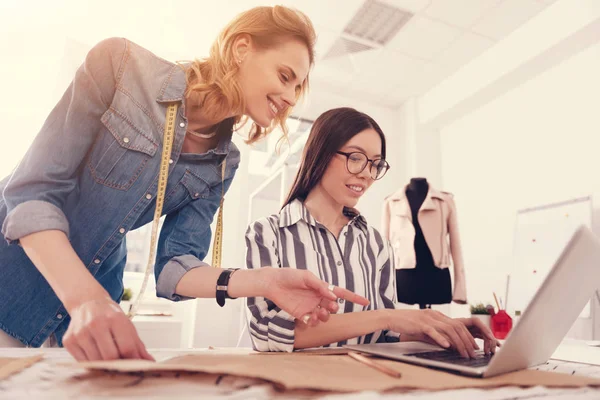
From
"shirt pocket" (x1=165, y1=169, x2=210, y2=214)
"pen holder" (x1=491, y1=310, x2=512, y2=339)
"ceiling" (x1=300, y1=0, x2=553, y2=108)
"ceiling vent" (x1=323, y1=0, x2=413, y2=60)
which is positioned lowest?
"pen holder" (x1=491, y1=310, x2=512, y2=339)

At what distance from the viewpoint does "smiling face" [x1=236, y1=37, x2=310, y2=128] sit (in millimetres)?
1086

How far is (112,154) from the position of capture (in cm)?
93

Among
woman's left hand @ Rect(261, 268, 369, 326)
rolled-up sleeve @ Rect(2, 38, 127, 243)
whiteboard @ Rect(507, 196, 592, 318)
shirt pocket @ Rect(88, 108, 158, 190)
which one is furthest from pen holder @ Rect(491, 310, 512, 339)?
whiteboard @ Rect(507, 196, 592, 318)

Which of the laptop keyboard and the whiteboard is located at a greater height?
the whiteboard

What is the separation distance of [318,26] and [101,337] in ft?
12.3

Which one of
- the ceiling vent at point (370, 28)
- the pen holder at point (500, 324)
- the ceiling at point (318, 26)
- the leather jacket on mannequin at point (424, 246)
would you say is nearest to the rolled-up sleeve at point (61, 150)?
the pen holder at point (500, 324)

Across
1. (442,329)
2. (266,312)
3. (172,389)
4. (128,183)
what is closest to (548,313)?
(442,329)

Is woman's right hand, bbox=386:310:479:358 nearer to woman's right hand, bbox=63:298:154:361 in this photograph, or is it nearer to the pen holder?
woman's right hand, bbox=63:298:154:361

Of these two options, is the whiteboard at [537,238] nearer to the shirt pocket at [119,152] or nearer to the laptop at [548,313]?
the laptop at [548,313]

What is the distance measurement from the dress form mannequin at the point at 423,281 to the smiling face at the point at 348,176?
1747mm

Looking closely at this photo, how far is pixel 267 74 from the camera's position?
1092 mm

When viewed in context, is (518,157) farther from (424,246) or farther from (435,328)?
(435,328)

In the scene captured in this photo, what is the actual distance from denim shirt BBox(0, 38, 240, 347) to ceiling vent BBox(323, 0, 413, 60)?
299 cm

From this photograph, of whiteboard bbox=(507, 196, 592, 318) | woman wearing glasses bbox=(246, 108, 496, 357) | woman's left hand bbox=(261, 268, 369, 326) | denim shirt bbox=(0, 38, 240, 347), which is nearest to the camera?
woman's left hand bbox=(261, 268, 369, 326)
